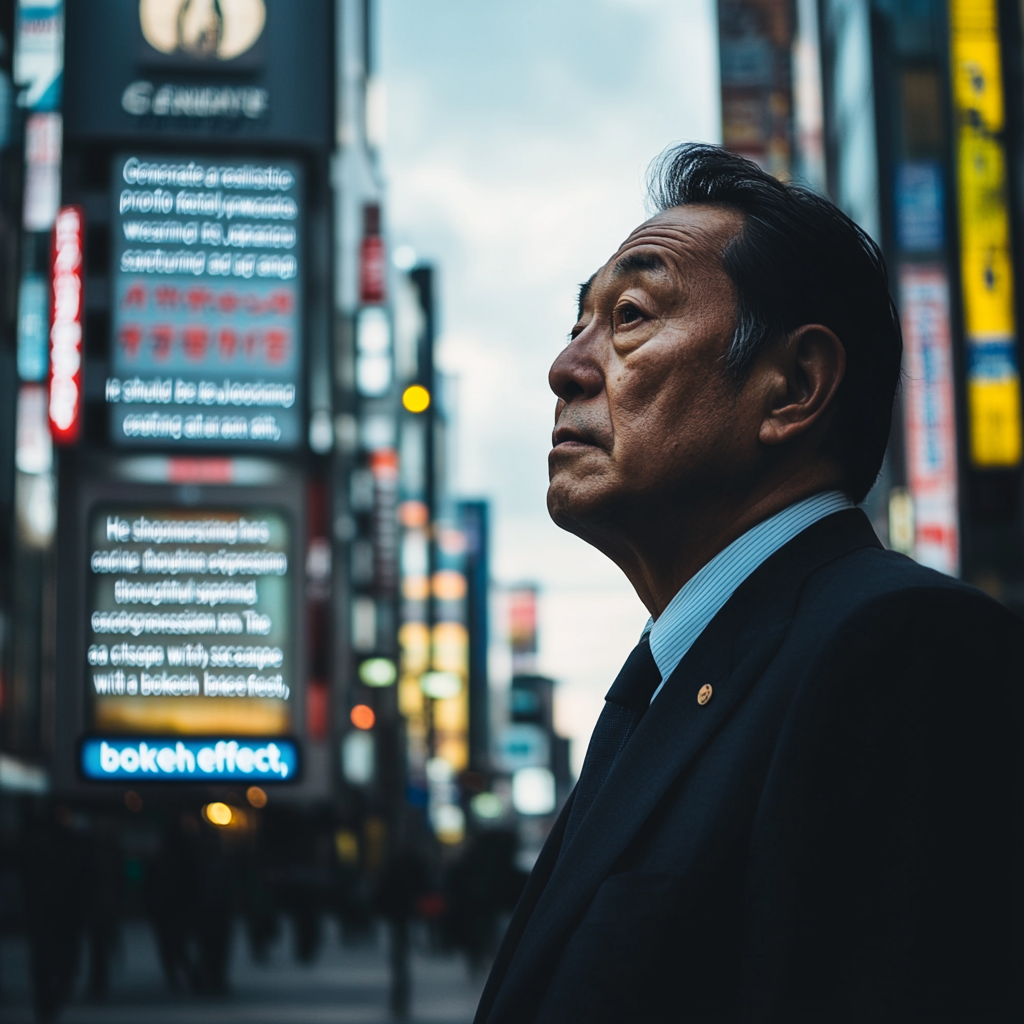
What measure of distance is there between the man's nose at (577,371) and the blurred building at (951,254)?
1484 centimetres

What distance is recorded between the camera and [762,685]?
1.76 meters

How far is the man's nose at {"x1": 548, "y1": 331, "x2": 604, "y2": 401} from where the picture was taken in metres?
2.21

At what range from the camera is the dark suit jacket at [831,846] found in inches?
58.9

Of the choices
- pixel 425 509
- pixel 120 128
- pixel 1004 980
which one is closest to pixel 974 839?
pixel 1004 980

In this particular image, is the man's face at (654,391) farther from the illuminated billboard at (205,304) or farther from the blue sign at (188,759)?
the illuminated billboard at (205,304)

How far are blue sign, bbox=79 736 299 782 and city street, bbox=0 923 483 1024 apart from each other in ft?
29.7

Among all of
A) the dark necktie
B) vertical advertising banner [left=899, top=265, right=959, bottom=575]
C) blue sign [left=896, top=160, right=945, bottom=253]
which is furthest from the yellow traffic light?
blue sign [left=896, top=160, right=945, bottom=253]

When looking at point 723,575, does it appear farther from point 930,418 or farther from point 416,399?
point 930,418

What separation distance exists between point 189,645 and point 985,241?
1816 cm

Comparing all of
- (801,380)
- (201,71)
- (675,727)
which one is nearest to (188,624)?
(201,71)

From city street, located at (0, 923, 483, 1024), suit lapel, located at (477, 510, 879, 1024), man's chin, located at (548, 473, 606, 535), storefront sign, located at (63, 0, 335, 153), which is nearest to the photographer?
suit lapel, located at (477, 510, 879, 1024)

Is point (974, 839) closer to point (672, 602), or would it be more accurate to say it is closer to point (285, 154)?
point (672, 602)

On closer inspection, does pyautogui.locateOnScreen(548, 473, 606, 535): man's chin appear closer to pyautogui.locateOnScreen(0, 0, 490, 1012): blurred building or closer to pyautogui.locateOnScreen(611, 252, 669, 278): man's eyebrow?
pyautogui.locateOnScreen(611, 252, 669, 278): man's eyebrow

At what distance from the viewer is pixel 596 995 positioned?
1.67 meters
